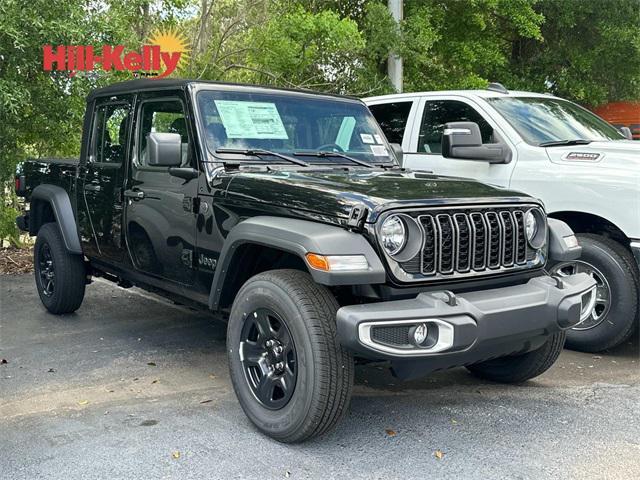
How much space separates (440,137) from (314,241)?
135 inches

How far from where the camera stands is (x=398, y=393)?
171 inches

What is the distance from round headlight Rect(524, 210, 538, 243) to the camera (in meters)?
3.84

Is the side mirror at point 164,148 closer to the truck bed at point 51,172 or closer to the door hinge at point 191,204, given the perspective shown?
the door hinge at point 191,204

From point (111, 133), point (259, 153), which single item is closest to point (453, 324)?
point (259, 153)

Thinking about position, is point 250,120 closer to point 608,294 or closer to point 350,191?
point 350,191

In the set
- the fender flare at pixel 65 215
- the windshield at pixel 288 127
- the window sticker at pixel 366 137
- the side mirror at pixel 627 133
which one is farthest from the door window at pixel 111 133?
the side mirror at pixel 627 133

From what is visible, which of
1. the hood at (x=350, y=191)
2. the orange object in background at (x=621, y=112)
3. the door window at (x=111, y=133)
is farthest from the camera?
the orange object in background at (x=621, y=112)

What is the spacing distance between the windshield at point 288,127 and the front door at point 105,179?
3.51 ft

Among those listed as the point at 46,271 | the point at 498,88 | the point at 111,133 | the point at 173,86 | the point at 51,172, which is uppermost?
the point at 498,88

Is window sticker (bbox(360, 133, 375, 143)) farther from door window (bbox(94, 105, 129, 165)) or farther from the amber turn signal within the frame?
the amber turn signal

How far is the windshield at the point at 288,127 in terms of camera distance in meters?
4.34

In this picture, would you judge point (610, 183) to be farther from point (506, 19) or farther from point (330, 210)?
point (506, 19)

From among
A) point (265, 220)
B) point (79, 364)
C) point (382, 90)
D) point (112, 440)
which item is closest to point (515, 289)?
point (265, 220)

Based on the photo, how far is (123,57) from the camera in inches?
350
